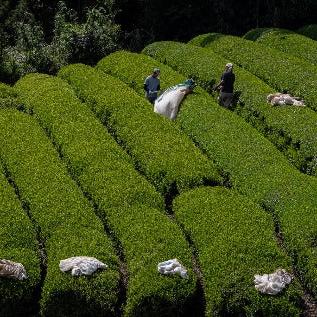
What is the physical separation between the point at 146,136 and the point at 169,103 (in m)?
2.29

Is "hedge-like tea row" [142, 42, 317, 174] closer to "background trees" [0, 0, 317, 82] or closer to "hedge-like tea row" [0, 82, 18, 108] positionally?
"background trees" [0, 0, 317, 82]

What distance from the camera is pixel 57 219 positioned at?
49.7ft

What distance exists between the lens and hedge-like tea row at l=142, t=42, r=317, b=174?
18594mm

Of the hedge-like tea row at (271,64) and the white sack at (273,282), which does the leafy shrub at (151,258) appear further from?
the hedge-like tea row at (271,64)

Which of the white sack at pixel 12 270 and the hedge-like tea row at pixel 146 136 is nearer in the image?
the white sack at pixel 12 270

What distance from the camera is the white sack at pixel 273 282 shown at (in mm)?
12930

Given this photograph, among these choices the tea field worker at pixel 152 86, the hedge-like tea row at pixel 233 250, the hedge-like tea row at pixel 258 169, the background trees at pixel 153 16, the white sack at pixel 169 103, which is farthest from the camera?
the background trees at pixel 153 16

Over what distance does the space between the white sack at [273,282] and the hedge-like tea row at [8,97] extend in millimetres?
11459

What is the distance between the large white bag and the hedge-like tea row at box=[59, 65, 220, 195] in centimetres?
36

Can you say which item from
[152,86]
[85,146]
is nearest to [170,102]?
[152,86]

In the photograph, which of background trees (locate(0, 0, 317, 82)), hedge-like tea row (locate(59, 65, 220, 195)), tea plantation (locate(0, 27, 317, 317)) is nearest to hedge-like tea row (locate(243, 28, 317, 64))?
tea plantation (locate(0, 27, 317, 317))

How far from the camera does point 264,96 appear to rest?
70.4ft

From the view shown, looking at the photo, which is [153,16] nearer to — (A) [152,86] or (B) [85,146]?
(A) [152,86]

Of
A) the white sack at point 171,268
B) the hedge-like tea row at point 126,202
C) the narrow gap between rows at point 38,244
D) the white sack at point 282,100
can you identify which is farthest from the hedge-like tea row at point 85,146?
the white sack at point 282,100
